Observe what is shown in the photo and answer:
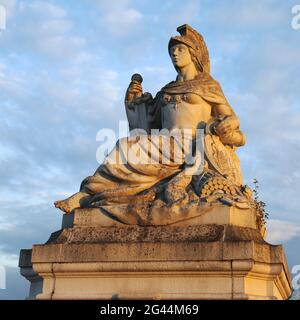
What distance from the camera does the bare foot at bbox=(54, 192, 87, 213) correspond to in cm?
985

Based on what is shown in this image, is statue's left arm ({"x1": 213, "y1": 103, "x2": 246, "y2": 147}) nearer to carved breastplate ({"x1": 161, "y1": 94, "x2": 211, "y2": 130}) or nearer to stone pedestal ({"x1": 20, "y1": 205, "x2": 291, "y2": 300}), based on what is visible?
carved breastplate ({"x1": 161, "y1": 94, "x2": 211, "y2": 130})

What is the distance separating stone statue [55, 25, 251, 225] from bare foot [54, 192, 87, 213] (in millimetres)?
16

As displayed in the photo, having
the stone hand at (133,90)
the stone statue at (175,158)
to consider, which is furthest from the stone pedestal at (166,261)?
the stone hand at (133,90)

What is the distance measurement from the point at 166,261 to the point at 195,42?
468 centimetres

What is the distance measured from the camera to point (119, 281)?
28.9 feet

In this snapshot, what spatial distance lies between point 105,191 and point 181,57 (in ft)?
10.1

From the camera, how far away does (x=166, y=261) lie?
27.9 ft

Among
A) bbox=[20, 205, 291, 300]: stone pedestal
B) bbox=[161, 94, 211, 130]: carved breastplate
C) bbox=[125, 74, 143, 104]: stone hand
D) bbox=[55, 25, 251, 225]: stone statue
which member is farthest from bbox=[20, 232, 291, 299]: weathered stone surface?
bbox=[125, 74, 143, 104]: stone hand

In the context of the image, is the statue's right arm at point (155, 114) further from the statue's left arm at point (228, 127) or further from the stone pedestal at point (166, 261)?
the stone pedestal at point (166, 261)

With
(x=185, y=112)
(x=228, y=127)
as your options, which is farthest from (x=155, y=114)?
(x=228, y=127)

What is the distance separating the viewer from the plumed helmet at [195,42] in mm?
11219

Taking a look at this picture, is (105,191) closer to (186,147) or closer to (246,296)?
(186,147)
